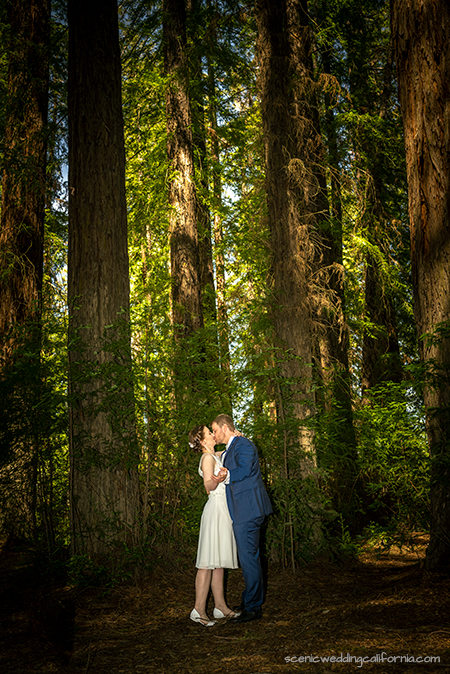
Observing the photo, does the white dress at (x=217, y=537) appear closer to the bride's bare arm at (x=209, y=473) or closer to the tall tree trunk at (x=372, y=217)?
the bride's bare arm at (x=209, y=473)

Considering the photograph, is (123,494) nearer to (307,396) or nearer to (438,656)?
(307,396)

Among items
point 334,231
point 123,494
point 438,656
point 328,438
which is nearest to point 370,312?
point 334,231

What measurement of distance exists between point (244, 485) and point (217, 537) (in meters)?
0.54

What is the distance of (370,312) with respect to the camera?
42.9 feet

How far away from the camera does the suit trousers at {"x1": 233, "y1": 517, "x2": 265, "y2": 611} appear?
16.7ft

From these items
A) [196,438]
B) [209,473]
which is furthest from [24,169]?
[209,473]

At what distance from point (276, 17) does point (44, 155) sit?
4528 millimetres

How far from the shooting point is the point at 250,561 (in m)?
5.13

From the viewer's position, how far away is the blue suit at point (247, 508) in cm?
511

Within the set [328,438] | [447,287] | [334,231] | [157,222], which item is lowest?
[328,438]

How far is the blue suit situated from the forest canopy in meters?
1.12

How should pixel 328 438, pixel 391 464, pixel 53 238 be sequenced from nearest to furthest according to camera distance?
pixel 328 438
pixel 391 464
pixel 53 238

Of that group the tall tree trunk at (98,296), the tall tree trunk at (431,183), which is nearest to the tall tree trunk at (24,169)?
the tall tree trunk at (98,296)

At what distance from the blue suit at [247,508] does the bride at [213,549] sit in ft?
0.26
